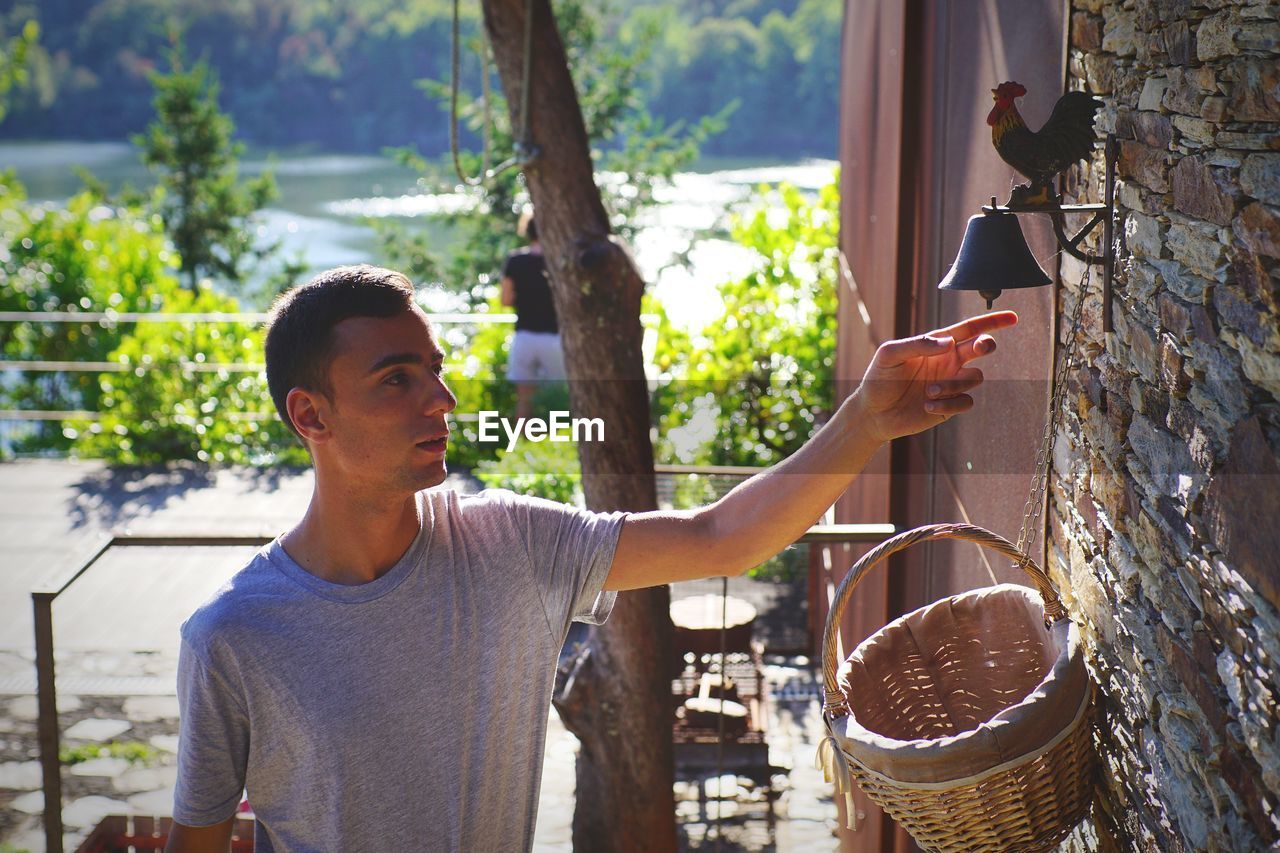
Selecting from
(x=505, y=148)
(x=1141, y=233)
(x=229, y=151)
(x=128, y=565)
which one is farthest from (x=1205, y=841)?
(x=229, y=151)

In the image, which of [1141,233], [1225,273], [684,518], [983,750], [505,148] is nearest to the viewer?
[1225,273]

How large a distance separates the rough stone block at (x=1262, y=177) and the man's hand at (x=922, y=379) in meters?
0.39

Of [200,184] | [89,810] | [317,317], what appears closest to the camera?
[317,317]

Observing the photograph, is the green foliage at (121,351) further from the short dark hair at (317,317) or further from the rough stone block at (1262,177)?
the rough stone block at (1262,177)

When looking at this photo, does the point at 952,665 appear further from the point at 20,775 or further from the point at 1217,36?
the point at 20,775

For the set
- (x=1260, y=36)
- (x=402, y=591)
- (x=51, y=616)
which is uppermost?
(x=1260, y=36)

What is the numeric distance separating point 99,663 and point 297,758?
4.38 m

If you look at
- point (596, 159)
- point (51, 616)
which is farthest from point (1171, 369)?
point (596, 159)

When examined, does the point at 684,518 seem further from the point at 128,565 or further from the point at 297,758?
the point at 128,565

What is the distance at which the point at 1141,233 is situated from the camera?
4.91 feet

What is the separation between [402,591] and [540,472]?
5.01 meters

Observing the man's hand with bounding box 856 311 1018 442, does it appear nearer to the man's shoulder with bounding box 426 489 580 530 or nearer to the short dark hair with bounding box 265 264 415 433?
the man's shoulder with bounding box 426 489 580 530

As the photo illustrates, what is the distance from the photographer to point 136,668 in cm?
554

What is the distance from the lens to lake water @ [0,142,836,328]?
1185 cm
